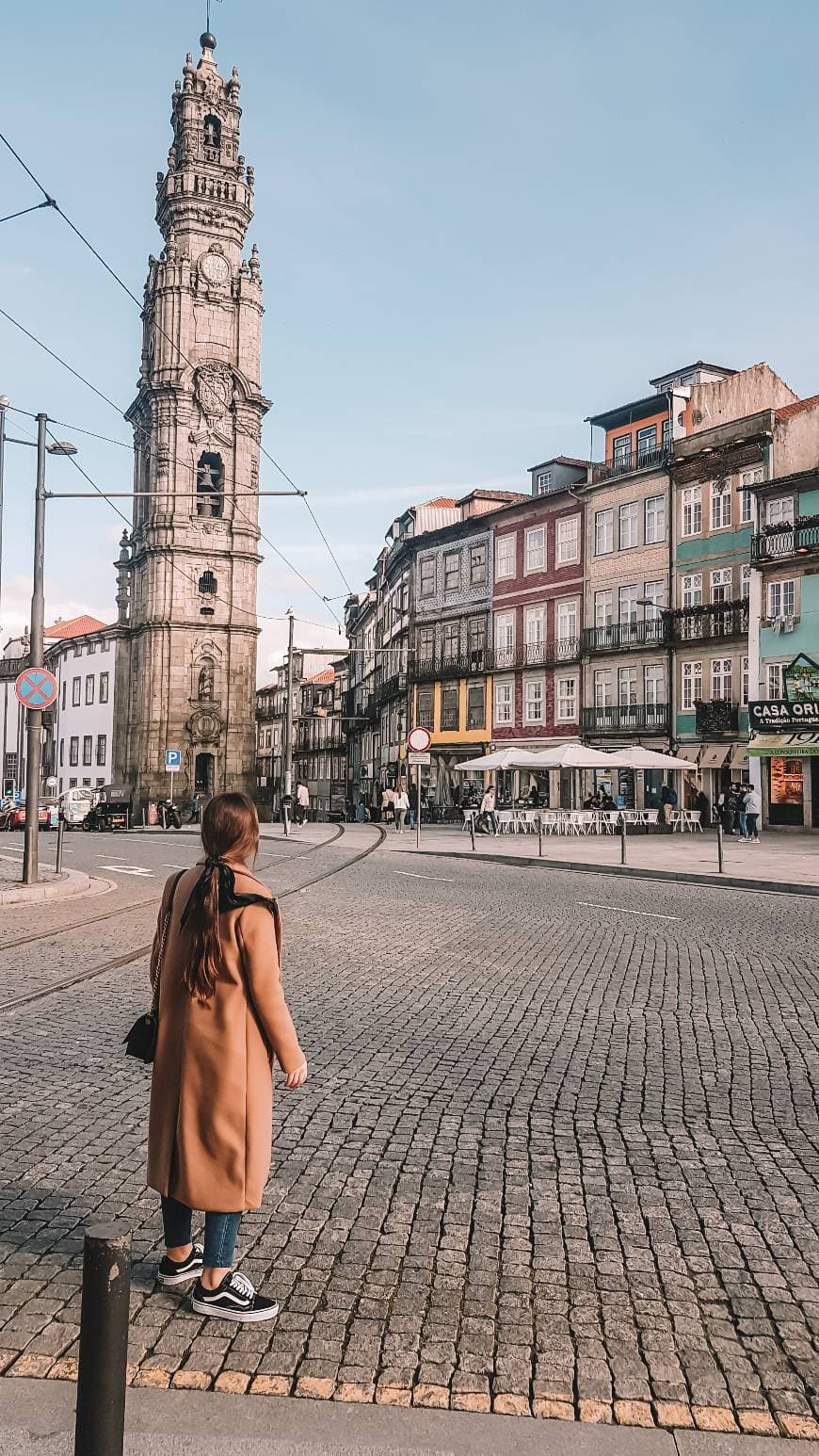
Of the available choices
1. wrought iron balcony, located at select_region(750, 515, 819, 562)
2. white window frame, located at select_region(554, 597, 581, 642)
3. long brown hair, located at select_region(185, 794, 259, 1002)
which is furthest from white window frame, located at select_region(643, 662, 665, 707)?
long brown hair, located at select_region(185, 794, 259, 1002)

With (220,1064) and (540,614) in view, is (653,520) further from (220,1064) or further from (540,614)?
(220,1064)

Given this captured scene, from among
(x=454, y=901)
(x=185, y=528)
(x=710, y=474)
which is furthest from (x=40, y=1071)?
(x=185, y=528)

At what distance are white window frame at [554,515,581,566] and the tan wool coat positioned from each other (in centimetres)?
4394

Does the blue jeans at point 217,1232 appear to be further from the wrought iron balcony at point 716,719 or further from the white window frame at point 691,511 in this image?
the white window frame at point 691,511

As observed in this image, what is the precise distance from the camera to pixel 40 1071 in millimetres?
6246

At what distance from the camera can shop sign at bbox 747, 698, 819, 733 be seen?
35.9 meters

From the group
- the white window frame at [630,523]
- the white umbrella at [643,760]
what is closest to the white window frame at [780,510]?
the white window frame at [630,523]

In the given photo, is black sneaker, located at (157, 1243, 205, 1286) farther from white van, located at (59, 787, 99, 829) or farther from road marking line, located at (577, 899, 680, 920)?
white van, located at (59, 787, 99, 829)

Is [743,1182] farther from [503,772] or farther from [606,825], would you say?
[503,772]

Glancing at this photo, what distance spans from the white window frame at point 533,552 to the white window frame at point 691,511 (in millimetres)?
7993

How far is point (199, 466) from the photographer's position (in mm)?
63938

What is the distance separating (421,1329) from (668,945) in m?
8.33

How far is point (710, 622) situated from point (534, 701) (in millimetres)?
10019

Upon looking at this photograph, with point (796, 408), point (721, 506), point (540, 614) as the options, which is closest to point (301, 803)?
point (540, 614)
